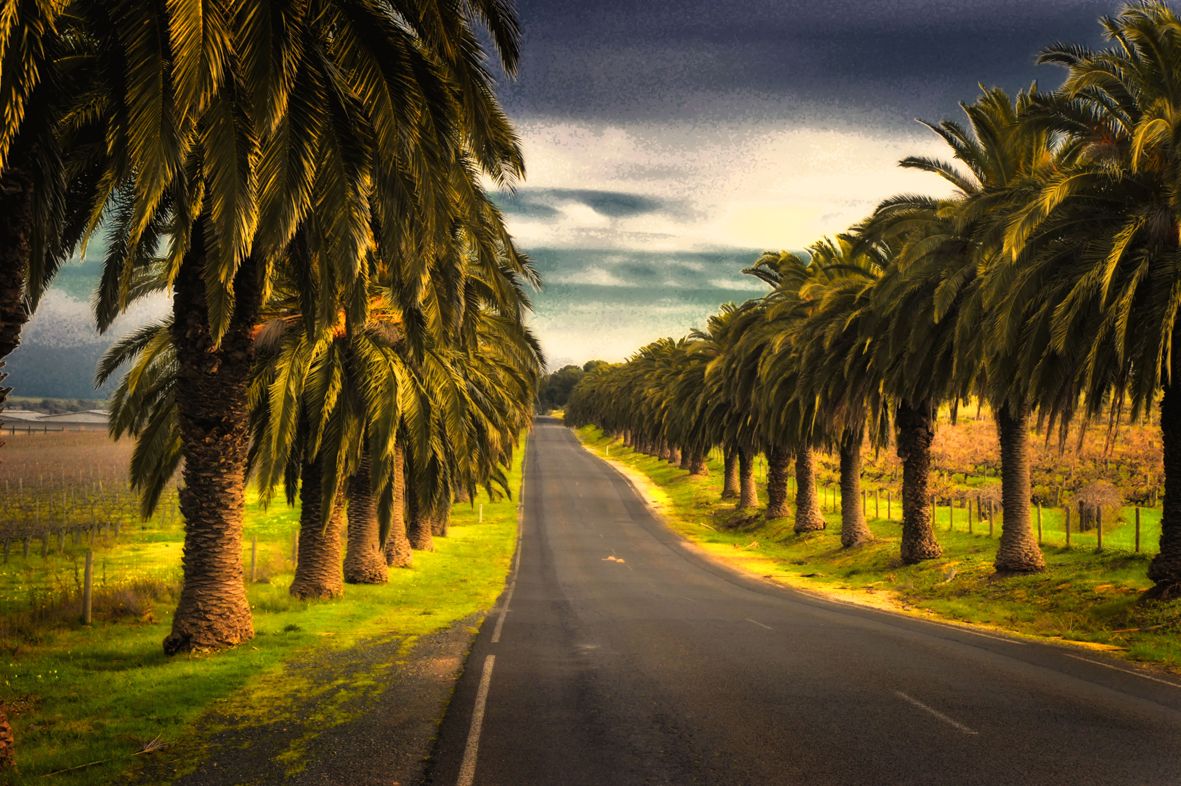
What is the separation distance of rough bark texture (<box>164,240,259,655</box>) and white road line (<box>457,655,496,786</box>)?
433 cm

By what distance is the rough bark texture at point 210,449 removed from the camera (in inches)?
453

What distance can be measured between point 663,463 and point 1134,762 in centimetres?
7379

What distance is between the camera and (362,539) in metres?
20.9

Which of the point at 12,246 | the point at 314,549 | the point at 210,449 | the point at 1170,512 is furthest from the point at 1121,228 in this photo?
the point at 314,549

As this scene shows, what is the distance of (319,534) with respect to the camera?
17875mm

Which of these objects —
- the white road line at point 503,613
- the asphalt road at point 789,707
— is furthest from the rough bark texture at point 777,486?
the asphalt road at point 789,707

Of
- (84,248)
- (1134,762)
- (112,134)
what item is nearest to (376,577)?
(84,248)

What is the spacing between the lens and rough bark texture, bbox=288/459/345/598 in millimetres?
17812

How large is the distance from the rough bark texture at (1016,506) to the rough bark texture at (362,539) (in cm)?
1610

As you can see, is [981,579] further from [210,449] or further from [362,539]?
[210,449]

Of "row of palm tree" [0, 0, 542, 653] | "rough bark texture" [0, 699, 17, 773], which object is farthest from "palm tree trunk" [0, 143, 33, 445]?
"rough bark texture" [0, 699, 17, 773]

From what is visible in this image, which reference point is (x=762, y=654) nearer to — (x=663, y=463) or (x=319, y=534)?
→ (x=319, y=534)

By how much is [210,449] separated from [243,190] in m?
5.06

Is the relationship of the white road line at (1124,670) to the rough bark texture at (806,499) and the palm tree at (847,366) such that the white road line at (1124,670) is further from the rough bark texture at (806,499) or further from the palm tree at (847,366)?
the rough bark texture at (806,499)
